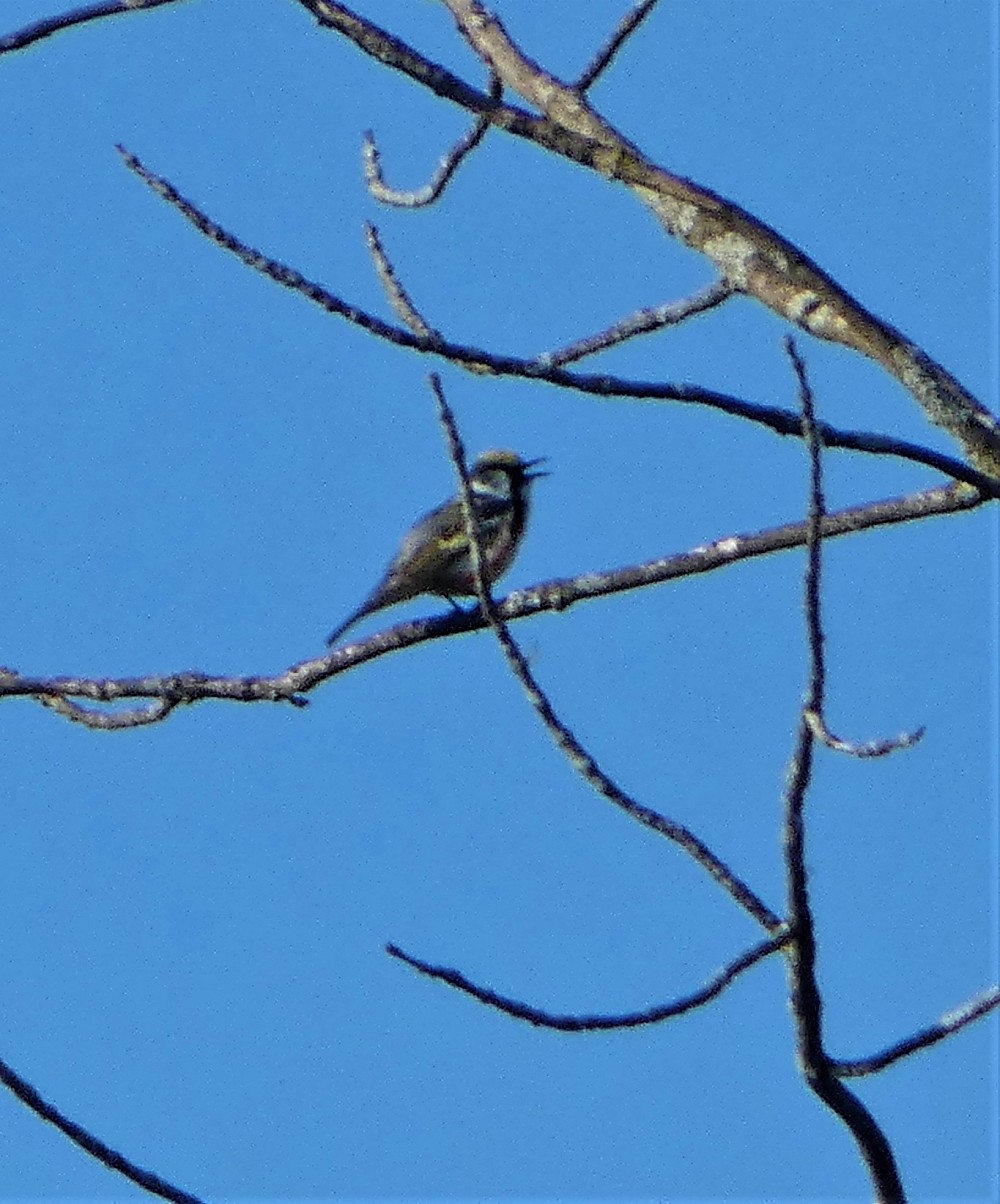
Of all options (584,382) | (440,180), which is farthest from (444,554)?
(584,382)

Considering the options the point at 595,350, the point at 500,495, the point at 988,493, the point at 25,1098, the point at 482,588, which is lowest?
the point at 25,1098

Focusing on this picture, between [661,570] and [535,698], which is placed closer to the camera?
[535,698]

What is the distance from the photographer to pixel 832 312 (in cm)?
411

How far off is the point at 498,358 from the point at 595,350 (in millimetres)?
1324

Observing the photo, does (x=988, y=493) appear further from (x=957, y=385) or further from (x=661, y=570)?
(x=661, y=570)

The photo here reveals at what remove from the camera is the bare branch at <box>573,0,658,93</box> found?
479 cm

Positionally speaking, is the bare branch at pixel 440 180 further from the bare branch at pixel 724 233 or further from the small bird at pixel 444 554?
the small bird at pixel 444 554

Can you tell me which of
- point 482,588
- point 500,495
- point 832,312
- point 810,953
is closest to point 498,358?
point 482,588

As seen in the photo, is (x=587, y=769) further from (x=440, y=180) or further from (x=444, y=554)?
(x=444, y=554)

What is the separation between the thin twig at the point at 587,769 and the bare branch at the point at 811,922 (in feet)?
0.19

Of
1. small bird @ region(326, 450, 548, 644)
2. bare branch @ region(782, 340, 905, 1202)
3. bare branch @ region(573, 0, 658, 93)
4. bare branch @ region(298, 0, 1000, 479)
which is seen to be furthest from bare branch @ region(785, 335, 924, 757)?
small bird @ region(326, 450, 548, 644)

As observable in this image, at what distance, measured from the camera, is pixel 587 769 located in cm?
342

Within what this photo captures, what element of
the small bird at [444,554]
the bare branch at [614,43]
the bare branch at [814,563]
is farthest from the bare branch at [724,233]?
the small bird at [444,554]

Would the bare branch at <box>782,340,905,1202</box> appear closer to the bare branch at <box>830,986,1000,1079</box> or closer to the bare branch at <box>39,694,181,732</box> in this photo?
the bare branch at <box>830,986,1000,1079</box>
